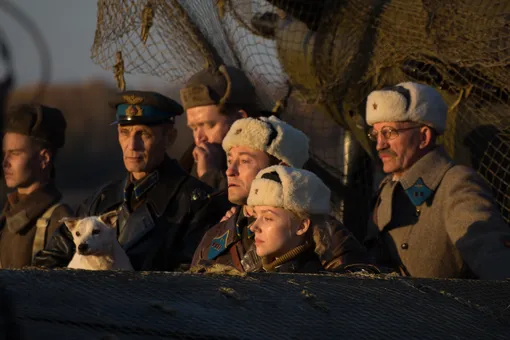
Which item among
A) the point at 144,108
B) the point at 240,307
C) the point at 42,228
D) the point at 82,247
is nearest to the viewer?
the point at 240,307

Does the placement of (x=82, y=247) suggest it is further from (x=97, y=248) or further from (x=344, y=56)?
(x=344, y=56)

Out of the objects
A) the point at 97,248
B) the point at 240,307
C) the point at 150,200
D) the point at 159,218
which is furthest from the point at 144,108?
the point at 240,307

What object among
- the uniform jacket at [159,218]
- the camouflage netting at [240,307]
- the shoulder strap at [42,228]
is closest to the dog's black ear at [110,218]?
the uniform jacket at [159,218]

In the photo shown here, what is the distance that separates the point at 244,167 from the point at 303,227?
755 millimetres

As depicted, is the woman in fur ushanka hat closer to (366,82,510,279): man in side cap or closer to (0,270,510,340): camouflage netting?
(366,82,510,279): man in side cap

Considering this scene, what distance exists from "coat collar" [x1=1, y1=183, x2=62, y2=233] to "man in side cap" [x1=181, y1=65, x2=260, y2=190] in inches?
32.1

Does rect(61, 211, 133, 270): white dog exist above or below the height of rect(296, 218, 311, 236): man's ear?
below

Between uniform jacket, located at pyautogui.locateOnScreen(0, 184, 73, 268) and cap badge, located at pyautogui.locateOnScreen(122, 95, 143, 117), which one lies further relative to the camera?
uniform jacket, located at pyautogui.locateOnScreen(0, 184, 73, 268)

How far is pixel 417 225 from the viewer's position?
4.86m

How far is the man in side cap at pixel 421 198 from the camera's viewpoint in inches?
Answer: 181

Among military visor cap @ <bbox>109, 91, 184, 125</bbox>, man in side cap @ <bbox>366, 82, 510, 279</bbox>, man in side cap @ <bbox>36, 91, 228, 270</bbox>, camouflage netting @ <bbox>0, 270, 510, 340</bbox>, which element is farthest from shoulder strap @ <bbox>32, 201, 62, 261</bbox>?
camouflage netting @ <bbox>0, 270, 510, 340</bbox>

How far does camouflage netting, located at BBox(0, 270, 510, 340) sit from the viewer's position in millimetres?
2127

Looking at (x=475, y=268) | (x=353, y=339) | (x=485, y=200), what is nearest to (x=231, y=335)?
(x=353, y=339)

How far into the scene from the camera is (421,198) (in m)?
4.86
